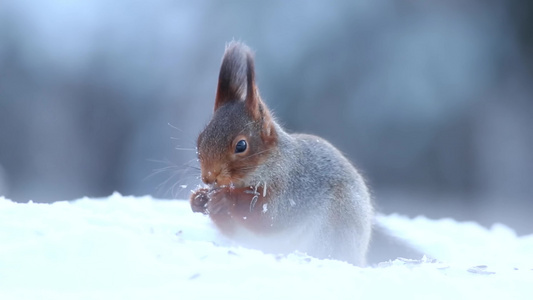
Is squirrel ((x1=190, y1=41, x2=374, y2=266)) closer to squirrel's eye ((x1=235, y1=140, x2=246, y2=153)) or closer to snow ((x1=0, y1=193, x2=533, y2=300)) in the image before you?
squirrel's eye ((x1=235, y1=140, x2=246, y2=153))

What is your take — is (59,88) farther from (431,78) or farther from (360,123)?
(431,78)

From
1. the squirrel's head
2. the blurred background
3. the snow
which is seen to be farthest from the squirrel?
the blurred background

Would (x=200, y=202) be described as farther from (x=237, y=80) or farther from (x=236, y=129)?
(x=237, y=80)

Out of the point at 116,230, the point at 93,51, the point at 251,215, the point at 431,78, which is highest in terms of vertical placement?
the point at 93,51

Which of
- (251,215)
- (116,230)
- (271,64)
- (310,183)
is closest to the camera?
(116,230)

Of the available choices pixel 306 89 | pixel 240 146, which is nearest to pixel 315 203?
pixel 240 146

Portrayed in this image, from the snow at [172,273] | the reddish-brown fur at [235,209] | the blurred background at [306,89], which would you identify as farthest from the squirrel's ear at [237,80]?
the blurred background at [306,89]

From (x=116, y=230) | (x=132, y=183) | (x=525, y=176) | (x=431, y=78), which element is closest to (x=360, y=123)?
(x=431, y=78)

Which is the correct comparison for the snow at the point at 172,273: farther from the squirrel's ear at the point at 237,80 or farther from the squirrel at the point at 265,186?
the squirrel's ear at the point at 237,80
